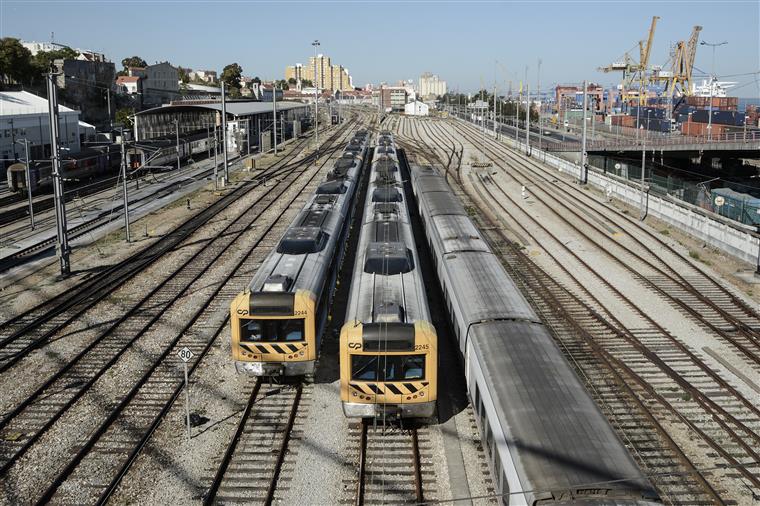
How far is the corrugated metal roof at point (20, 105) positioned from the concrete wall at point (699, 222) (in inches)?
2178

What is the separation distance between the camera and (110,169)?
213 feet

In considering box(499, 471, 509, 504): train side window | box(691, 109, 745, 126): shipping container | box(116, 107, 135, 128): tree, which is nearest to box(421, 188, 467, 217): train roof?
box(499, 471, 509, 504): train side window

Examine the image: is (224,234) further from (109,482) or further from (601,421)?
(601,421)

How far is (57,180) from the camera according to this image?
28219 millimetres

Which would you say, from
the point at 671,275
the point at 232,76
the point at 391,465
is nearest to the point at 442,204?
the point at 671,275

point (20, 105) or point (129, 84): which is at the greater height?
point (129, 84)

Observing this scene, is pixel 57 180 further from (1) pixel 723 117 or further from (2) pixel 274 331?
(1) pixel 723 117

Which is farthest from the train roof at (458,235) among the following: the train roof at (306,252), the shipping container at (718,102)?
the shipping container at (718,102)

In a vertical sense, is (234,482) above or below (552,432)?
below

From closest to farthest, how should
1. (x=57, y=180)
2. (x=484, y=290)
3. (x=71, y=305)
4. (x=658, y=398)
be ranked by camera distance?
(x=658, y=398), (x=484, y=290), (x=71, y=305), (x=57, y=180)

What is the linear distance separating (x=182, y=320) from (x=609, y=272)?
18.6 meters

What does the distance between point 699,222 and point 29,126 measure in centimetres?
5901

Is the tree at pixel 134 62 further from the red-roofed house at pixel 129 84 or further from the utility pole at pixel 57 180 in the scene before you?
the utility pole at pixel 57 180

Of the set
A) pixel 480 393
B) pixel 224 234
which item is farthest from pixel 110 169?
pixel 480 393
